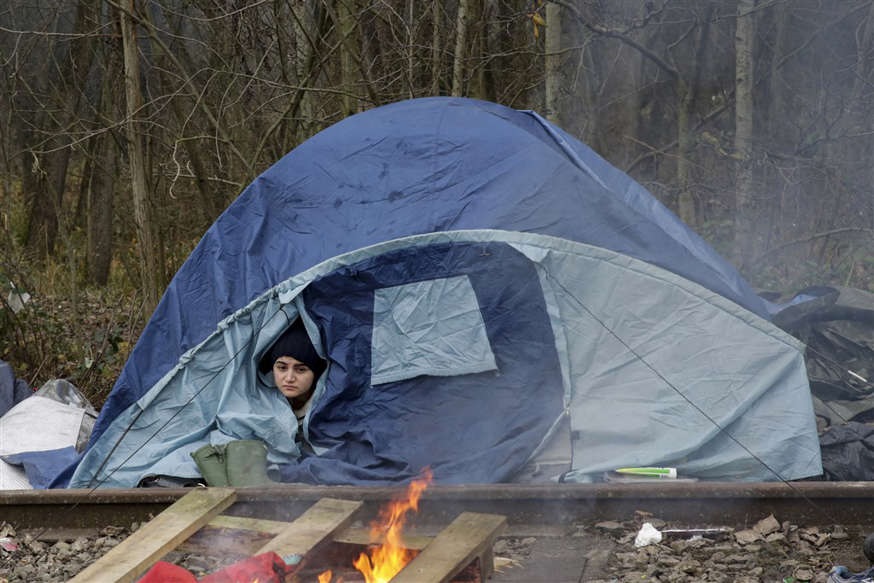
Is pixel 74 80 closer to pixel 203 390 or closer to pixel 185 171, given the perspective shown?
pixel 185 171

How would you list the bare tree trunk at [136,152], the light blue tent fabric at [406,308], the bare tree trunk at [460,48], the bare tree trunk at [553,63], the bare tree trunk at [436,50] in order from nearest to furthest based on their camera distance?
1. the light blue tent fabric at [406,308]
2. the bare tree trunk at [136,152]
3. the bare tree trunk at [460,48]
4. the bare tree trunk at [436,50]
5. the bare tree trunk at [553,63]

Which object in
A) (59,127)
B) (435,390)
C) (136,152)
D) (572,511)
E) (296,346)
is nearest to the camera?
(572,511)

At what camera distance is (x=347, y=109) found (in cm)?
929

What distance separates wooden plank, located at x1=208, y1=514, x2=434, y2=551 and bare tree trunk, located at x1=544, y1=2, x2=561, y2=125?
5.72 metres

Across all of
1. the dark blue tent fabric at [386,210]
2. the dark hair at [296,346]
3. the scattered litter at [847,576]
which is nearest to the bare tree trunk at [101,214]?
the dark blue tent fabric at [386,210]

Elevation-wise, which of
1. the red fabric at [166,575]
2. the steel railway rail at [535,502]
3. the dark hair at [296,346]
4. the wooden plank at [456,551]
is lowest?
the steel railway rail at [535,502]

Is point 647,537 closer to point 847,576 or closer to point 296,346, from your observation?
point 847,576

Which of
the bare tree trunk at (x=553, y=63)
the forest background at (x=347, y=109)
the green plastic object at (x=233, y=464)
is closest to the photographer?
the green plastic object at (x=233, y=464)

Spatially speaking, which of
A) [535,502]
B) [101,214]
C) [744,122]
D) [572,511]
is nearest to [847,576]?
[572,511]

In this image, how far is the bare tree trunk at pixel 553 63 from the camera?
9.77m

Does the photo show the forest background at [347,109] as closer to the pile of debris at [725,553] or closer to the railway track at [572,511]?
the railway track at [572,511]

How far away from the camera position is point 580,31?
1275 cm

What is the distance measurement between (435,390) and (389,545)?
4.81ft

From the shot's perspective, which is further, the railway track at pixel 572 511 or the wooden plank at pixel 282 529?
the railway track at pixel 572 511
